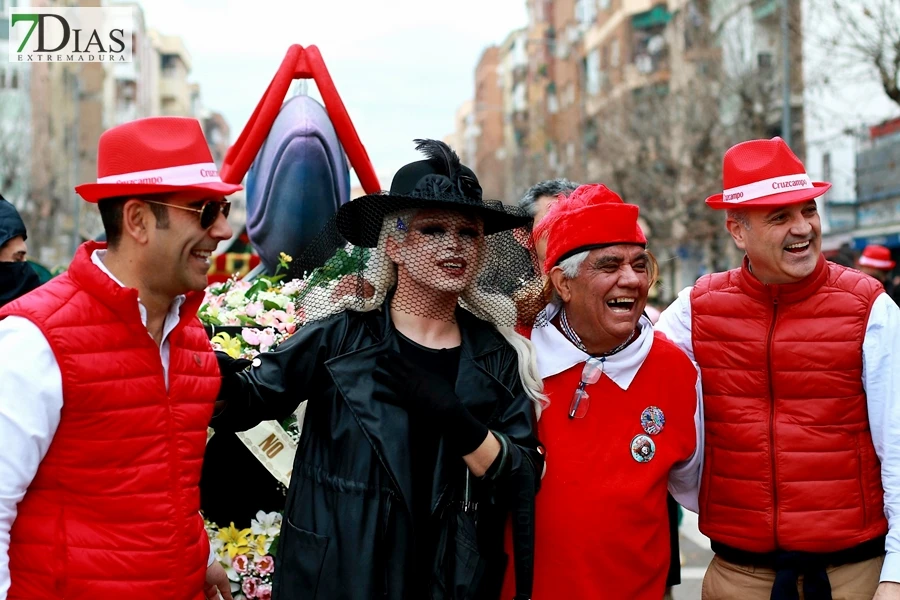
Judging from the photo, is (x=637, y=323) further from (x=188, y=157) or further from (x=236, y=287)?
(x=236, y=287)

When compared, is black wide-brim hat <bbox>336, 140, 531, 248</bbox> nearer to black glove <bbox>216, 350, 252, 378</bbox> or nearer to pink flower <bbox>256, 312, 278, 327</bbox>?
black glove <bbox>216, 350, 252, 378</bbox>

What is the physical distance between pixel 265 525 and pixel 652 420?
4.78 feet

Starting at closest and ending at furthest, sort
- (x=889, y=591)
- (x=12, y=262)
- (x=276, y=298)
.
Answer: (x=889, y=591) → (x=276, y=298) → (x=12, y=262)

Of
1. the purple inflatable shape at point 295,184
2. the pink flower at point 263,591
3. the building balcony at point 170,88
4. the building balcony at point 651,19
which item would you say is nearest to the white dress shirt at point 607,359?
the pink flower at point 263,591

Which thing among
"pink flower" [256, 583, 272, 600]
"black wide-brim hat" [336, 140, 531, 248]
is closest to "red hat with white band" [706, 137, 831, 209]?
"black wide-brim hat" [336, 140, 531, 248]

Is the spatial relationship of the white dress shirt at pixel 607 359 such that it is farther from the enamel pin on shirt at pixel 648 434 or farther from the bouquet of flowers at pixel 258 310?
the bouquet of flowers at pixel 258 310

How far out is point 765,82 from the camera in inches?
867

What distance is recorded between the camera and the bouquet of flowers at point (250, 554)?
144 inches

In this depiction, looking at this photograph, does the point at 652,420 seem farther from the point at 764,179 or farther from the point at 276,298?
the point at 276,298

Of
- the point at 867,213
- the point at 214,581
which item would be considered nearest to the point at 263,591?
the point at 214,581

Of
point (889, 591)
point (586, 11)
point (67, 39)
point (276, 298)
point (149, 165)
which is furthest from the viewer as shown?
point (586, 11)

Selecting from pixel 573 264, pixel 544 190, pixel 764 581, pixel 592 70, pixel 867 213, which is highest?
pixel 592 70

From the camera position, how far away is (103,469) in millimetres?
2391

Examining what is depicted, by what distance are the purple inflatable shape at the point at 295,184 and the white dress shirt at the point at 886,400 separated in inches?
97.8
